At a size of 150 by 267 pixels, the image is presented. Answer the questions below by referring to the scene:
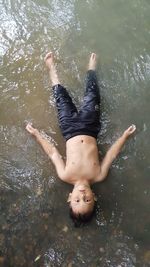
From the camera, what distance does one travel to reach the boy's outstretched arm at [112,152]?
4815 millimetres

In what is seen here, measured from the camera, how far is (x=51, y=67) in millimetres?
5781

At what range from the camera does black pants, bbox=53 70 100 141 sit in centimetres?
496

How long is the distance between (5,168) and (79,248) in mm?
1512

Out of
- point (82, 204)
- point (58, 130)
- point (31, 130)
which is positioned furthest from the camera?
point (58, 130)

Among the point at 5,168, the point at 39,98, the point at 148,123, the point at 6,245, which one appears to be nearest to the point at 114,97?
the point at 148,123

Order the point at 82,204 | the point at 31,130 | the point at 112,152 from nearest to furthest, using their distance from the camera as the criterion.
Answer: the point at 82,204, the point at 112,152, the point at 31,130

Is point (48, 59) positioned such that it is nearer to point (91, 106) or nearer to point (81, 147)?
point (91, 106)

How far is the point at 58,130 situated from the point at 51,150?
487mm

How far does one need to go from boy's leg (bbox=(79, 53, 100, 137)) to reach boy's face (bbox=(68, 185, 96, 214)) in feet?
3.11

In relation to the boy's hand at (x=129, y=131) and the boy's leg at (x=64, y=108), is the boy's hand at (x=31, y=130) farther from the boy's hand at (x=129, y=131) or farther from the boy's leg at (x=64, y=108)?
the boy's hand at (x=129, y=131)

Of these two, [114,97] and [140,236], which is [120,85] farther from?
[140,236]

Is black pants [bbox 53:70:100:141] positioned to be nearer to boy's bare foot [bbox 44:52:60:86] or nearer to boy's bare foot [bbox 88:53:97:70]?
boy's bare foot [bbox 44:52:60:86]

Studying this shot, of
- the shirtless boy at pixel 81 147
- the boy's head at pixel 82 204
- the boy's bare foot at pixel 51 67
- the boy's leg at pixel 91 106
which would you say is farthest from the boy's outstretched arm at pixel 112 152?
the boy's bare foot at pixel 51 67

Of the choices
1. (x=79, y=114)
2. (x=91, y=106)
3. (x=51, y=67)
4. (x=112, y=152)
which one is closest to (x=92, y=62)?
(x=51, y=67)
